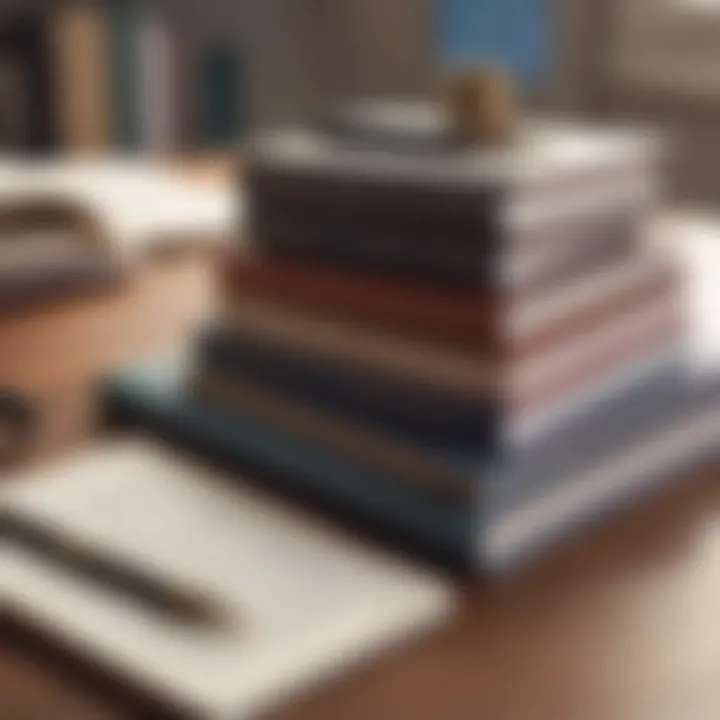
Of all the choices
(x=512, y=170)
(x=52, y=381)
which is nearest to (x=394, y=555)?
(x=512, y=170)

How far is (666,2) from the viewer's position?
5.91 ft

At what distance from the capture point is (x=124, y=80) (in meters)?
1.78

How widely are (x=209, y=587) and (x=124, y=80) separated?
4.39ft

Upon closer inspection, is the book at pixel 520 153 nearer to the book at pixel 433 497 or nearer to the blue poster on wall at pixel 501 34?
→ the book at pixel 433 497

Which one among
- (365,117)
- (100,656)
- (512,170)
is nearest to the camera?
(100,656)

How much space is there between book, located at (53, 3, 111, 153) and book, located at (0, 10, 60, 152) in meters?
0.01

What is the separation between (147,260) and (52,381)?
0.83 ft

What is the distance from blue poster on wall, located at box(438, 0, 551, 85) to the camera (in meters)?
1.89

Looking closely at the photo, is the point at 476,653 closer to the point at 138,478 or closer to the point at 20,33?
the point at 138,478

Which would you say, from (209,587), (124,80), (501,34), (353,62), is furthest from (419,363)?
(353,62)

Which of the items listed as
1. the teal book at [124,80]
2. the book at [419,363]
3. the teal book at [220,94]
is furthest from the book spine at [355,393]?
the teal book at [220,94]

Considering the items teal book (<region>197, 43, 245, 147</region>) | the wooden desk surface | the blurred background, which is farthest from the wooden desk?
teal book (<region>197, 43, 245, 147</region>)

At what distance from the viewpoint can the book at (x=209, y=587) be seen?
475mm

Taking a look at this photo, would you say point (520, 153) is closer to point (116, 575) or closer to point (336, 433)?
point (336, 433)
